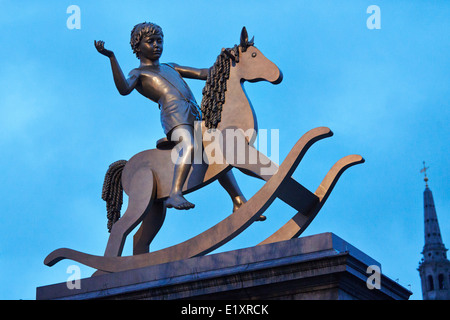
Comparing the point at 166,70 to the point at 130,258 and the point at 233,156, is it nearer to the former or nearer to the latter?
the point at 233,156

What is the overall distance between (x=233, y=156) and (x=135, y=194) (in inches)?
59.7

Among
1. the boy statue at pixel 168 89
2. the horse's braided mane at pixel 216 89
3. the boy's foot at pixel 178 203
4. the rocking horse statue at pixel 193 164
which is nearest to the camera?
the rocking horse statue at pixel 193 164

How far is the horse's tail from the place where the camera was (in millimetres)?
11039

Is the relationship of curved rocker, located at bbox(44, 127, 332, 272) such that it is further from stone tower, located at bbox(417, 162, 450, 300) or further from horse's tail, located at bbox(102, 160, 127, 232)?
stone tower, located at bbox(417, 162, 450, 300)

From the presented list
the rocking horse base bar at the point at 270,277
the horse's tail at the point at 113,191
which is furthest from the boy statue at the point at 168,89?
the rocking horse base bar at the point at 270,277

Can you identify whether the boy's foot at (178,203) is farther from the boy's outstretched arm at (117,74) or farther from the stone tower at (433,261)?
the stone tower at (433,261)

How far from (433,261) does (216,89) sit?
66026mm

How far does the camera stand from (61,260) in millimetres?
10414

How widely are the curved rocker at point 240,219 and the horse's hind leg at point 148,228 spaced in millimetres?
902

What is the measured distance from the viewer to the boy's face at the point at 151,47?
10.9 meters

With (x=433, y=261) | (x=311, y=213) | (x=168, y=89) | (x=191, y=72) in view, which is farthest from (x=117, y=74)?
(x=433, y=261)

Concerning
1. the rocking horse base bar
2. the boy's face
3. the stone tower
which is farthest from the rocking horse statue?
the stone tower

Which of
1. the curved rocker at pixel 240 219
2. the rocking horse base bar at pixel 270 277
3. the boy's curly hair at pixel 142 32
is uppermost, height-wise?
the boy's curly hair at pixel 142 32

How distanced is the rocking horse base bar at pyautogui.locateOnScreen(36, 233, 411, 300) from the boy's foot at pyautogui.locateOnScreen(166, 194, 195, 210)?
125 centimetres
